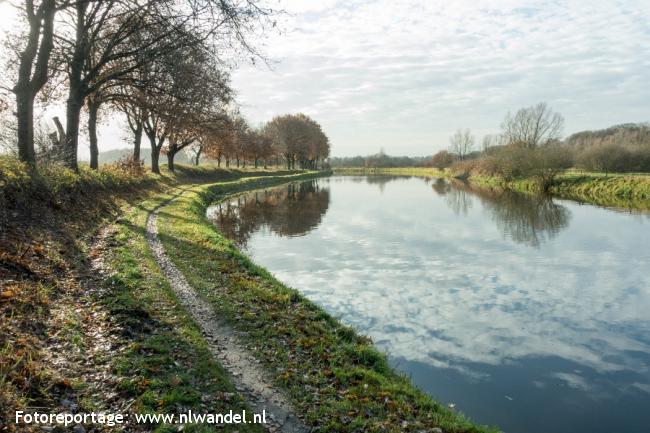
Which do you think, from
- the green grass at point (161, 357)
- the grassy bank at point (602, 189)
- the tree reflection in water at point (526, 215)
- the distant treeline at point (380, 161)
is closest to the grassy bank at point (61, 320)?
the green grass at point (161, 357)

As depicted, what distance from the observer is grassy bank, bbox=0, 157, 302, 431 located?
5133 mm

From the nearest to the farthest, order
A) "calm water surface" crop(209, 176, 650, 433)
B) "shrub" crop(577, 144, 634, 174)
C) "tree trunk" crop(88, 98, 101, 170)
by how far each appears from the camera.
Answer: "calm water surface" crop(209, 176, 650, 433)
"tree trunk" crop(88, 98, 101, 170)
"shrub" crop(577, 144, 634, 174)

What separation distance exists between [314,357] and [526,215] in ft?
84.1

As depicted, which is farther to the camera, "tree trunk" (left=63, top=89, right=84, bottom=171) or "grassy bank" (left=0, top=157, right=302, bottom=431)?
"tree trunk" (left=63, top=89, right=84, bottom=171)

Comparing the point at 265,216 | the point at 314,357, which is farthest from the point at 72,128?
the point at 314,357

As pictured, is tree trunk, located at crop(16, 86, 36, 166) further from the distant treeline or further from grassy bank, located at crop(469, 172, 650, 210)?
the distant treeline

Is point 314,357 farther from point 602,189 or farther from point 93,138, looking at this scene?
point 602,189

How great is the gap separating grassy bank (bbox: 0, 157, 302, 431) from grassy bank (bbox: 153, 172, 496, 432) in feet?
3.88

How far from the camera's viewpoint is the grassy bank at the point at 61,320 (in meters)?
5.13

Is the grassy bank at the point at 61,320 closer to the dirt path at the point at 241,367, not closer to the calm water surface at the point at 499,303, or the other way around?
the dirt path at the point at 241,367

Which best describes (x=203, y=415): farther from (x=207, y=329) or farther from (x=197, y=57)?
(x=197, y=57)

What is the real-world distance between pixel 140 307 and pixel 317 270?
303 inches

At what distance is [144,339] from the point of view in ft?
22.9

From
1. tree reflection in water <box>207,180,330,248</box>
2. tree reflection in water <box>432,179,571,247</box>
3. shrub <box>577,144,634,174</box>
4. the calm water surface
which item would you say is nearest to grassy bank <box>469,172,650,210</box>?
tree reflection in water <box>432,179,571,247</box>
